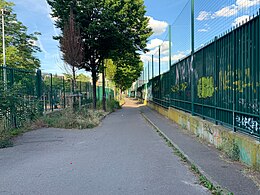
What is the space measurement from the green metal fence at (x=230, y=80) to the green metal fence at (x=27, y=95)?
255 inches

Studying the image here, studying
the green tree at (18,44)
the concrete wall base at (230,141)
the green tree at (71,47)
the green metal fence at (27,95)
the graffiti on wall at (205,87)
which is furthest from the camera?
the green tree at (18,44)

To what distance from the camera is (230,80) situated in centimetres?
583

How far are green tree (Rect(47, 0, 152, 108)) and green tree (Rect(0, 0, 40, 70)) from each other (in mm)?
13352

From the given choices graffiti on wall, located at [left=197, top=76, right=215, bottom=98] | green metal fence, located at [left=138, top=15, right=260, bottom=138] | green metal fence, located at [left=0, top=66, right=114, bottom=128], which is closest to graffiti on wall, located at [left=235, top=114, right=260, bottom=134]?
green metal fence, located at [left=138, top=15, right=260, bottom=138]

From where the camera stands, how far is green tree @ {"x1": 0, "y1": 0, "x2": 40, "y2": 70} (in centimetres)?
2756

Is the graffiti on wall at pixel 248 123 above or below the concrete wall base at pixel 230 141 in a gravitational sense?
above

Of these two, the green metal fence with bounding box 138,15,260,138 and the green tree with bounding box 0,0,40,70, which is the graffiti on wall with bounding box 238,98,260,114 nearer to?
the green metal fence with bounding box 138,15,260,138

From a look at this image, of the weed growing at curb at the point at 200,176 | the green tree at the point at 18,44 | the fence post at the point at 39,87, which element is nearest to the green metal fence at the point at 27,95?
the fence post at the point at 39,87

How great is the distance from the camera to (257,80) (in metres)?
4.60

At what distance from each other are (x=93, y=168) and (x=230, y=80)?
3.85 m

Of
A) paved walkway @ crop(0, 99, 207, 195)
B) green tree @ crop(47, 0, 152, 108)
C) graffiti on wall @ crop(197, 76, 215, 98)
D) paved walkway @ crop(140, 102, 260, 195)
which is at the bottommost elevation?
paved walkway @ crop(0, 99, 207, 195)

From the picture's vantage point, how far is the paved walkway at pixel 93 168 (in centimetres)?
393

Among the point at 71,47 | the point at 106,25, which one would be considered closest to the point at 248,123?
the point at 71,47

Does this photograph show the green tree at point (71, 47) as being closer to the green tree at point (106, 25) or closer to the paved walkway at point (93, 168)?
the green tree at point (106, 25)
